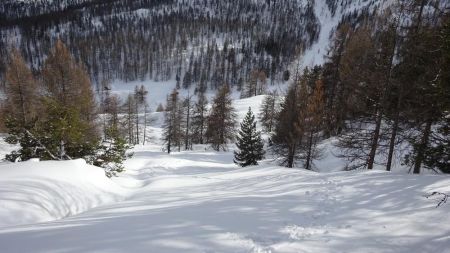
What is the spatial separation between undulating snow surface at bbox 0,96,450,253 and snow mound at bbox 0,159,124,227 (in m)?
0.03

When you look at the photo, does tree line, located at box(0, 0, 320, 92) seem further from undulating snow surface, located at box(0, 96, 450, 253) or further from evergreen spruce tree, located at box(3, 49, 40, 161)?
undulating snow surface, located at box(0, 96, 450, 253)

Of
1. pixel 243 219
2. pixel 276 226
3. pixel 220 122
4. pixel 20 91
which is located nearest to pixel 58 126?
pixel 243 219

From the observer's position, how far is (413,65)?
11547 mm

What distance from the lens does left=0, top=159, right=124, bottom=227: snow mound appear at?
758cm

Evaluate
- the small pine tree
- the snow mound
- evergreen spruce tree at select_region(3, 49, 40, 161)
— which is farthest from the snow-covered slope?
evergreen spruce tree at select_region(3, 49, 40, 161)

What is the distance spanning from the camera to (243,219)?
6.16 m

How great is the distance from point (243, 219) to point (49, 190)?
6.55 meters

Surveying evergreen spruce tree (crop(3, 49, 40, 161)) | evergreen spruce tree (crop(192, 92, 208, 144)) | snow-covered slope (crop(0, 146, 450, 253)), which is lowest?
evergreen spruce tree (crop(192, 92, 208, 144))

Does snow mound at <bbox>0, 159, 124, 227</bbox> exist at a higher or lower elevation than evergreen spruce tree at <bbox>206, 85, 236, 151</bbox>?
higher

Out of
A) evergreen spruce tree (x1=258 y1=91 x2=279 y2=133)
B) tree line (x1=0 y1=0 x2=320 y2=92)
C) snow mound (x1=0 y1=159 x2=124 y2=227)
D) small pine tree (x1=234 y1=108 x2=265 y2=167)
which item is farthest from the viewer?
tree line (x1=0 y1=0 x2=320 y2=92)

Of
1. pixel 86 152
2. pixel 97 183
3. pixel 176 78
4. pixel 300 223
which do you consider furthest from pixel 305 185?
pixel 176 78

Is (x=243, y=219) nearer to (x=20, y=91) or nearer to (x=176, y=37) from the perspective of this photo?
(x=20, y=91)

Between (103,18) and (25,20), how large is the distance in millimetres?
42808

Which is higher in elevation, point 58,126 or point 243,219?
point 243,219
